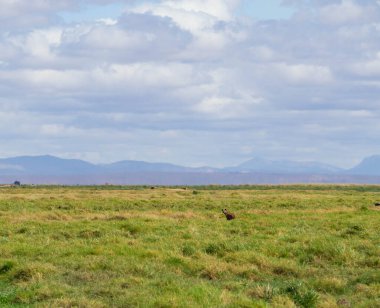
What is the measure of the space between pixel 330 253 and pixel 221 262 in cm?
356

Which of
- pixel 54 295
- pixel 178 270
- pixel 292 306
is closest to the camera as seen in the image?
pixel 292 306

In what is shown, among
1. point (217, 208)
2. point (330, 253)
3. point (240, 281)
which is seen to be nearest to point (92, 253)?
point (240, 281)

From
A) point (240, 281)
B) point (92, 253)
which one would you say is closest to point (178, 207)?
point (92, 253)

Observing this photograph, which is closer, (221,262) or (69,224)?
(221,262)

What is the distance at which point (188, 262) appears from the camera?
17.9 m

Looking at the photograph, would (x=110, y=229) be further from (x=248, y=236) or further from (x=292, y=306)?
(x=292, y=306)

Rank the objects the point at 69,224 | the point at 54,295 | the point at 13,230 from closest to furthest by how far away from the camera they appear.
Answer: the point at 54,295
the point at 13,230
the point at 69,224

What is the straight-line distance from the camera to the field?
13.7 metres

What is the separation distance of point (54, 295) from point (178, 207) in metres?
27.7

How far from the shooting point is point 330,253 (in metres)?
19.4

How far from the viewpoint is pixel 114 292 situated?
563 inches

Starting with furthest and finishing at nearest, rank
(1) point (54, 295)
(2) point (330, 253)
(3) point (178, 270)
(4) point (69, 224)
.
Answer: (4) point (69, 224), (2) point (330, 253), (3) point (178, 270), (1) point (54, 295)

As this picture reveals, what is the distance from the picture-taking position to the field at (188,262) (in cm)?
1370

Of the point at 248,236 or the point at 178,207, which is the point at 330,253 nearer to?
the point at 248,236
